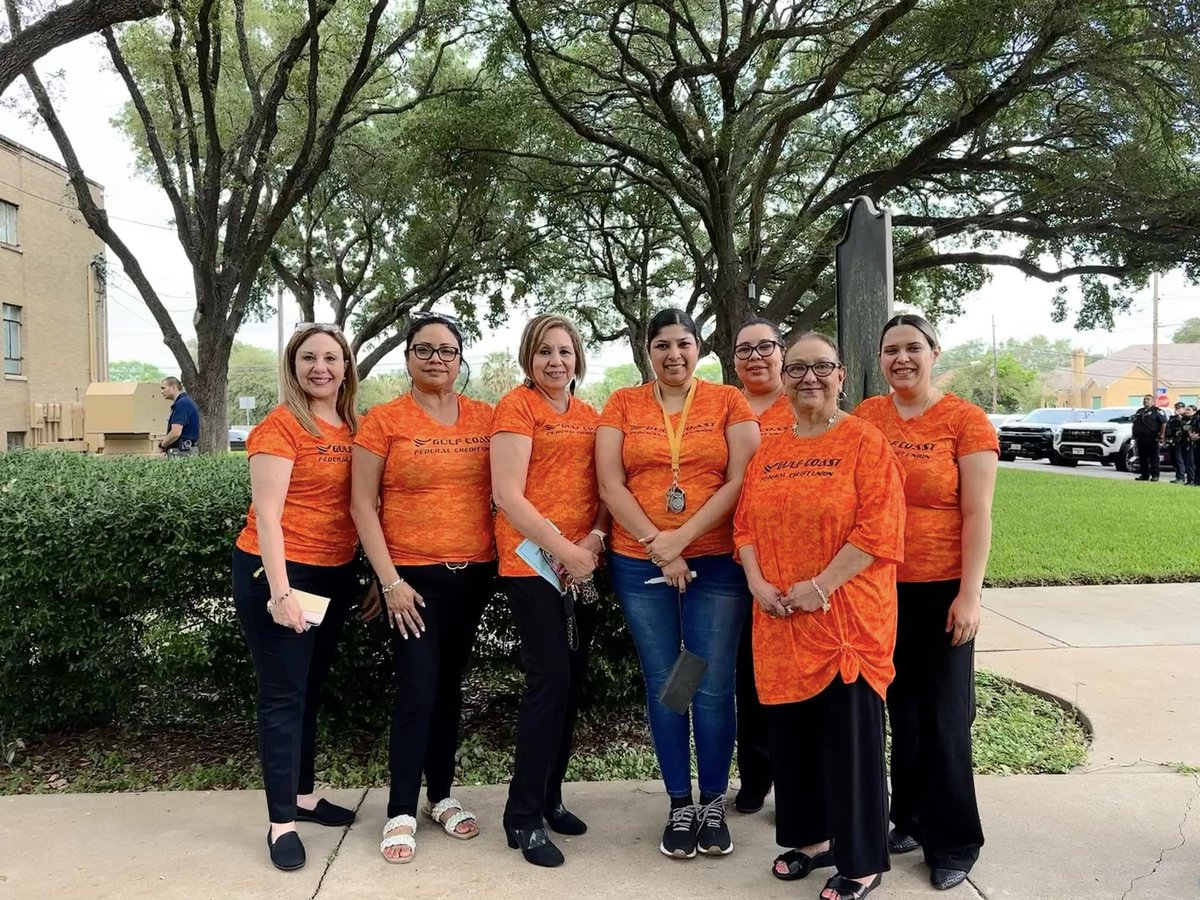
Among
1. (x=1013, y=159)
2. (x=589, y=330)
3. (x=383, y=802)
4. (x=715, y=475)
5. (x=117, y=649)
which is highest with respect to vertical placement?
(x=1013, y=159)

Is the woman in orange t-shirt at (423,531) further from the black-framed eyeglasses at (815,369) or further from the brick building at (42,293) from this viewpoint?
the brick building at (42,293)

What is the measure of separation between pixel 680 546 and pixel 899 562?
28.1 inches

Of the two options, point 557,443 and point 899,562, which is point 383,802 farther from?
point 899,562

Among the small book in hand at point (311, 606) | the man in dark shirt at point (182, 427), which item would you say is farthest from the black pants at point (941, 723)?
the man in dark shirt at point (182, 427)

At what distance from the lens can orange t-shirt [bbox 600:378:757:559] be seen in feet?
10.2

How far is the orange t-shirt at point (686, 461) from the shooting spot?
10.2 feet

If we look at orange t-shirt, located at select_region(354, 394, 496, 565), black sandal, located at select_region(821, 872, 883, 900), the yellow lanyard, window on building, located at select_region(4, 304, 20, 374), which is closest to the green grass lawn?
black sandal, located at select_region(821, 872, 883, 900)

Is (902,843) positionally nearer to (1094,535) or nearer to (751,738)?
(751,738)

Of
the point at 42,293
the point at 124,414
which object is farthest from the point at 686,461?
the point at 42,293

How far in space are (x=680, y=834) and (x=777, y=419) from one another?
5.04 ft

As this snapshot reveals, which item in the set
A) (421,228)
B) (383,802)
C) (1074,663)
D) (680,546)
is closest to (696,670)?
(680,546)

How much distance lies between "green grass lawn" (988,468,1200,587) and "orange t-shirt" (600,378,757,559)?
19.1 feet

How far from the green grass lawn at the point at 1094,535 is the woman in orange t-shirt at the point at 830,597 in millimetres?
5802

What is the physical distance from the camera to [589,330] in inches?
1088
